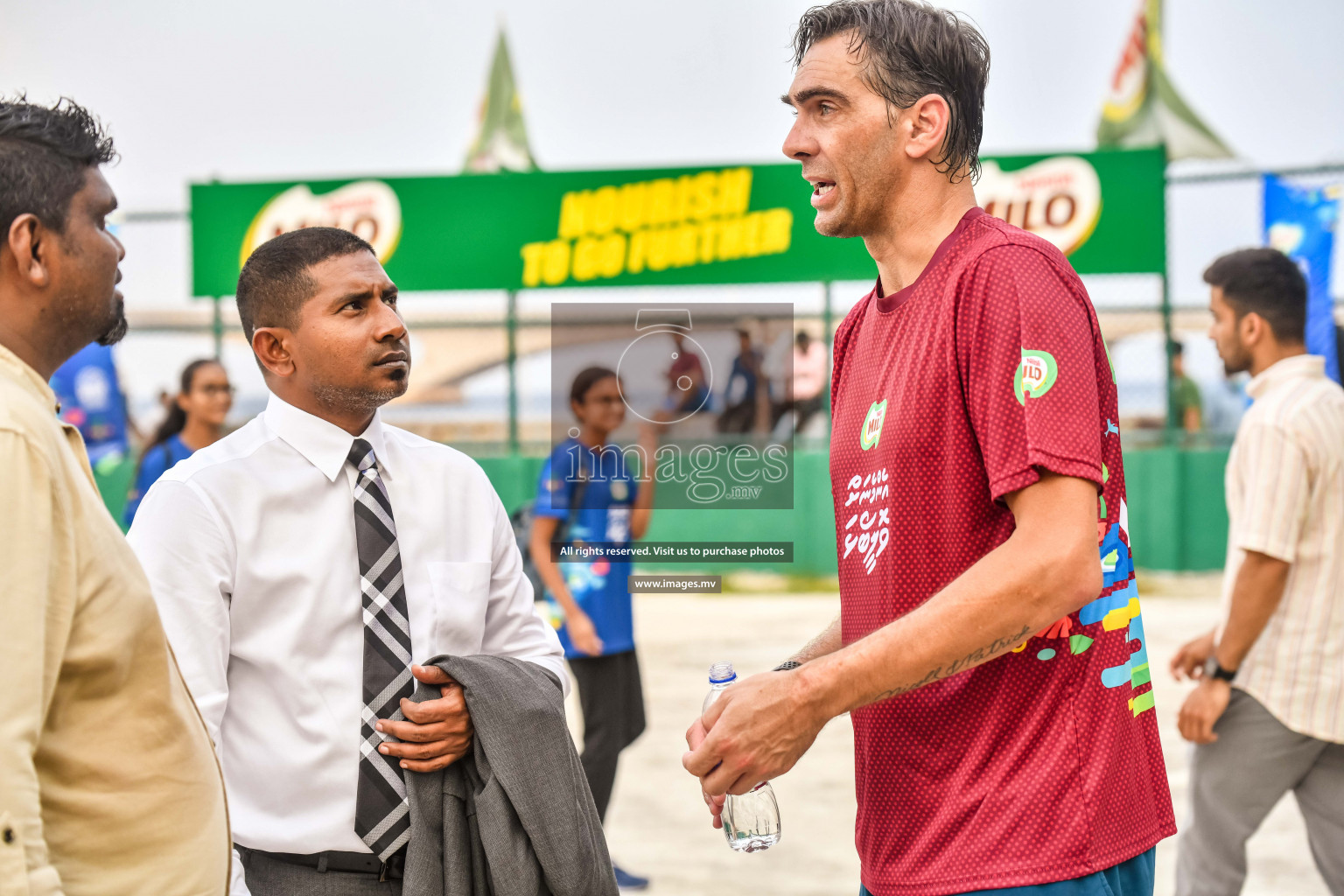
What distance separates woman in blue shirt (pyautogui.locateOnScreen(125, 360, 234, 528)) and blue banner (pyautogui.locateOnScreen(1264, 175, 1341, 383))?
22.4 feet

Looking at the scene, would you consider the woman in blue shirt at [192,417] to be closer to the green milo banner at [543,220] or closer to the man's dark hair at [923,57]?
the man's dark hair at [923,57]

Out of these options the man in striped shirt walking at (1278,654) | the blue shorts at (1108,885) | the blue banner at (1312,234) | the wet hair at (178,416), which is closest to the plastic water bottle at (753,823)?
the blue shorts at (1108,885)

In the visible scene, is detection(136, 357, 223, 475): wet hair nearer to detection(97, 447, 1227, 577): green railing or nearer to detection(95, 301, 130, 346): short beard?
detection(95, 301, 130, 346): short beard

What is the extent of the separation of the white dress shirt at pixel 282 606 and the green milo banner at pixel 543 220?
8.91m

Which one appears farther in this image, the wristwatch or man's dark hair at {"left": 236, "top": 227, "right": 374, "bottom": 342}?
the wristwatch

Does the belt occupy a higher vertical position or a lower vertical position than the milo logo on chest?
lower

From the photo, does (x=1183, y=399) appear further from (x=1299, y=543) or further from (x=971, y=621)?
(x=971, y=621)

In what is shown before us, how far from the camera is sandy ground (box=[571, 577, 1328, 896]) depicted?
4352mm

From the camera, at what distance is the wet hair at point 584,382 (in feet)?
11.0

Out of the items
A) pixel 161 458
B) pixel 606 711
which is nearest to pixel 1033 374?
pixel 606 711

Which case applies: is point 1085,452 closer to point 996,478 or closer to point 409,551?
point 996,478

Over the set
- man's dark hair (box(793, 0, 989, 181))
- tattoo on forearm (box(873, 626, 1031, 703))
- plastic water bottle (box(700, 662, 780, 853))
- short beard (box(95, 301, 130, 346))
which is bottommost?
plastic water bottle (box(700, 662, 780, 853))

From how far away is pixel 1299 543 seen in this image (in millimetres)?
3320

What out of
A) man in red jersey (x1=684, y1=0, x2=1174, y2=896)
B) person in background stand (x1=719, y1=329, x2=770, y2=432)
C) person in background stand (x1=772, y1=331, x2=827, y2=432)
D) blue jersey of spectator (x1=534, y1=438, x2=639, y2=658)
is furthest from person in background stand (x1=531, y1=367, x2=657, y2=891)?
person in background stand (x1=772, y1=331, x2=827, y2=432)
